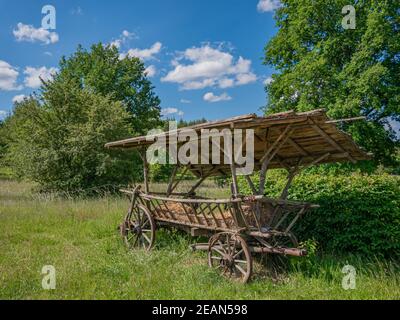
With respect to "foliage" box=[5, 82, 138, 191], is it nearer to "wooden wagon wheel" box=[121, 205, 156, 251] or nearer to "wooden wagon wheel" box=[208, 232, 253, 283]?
"wooden wagon wheel" box=[121, 205, 156, 251]

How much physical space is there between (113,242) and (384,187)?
6078 mm

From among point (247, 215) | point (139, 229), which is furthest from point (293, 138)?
point (139, 229)

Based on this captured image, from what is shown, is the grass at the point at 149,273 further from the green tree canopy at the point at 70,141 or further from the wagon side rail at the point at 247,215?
the green tree canopy at the point at 70,141

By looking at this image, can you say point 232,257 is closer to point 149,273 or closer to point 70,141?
point 149,273

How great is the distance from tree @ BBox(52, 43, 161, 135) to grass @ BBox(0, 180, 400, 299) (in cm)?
2079

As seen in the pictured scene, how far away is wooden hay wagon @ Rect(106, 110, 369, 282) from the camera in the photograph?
5.21m

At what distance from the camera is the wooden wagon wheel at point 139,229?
758cm

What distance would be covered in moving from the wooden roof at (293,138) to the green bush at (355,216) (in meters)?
0.66

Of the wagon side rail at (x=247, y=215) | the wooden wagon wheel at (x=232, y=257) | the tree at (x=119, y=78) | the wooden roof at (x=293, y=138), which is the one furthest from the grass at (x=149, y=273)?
the tree at (x=119, y=78)

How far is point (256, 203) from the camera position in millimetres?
5598

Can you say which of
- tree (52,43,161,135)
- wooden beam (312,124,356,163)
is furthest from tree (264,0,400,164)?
tree (52,43,161,135)

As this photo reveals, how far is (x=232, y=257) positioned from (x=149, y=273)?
147cm

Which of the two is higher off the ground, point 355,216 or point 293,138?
point 293,138
